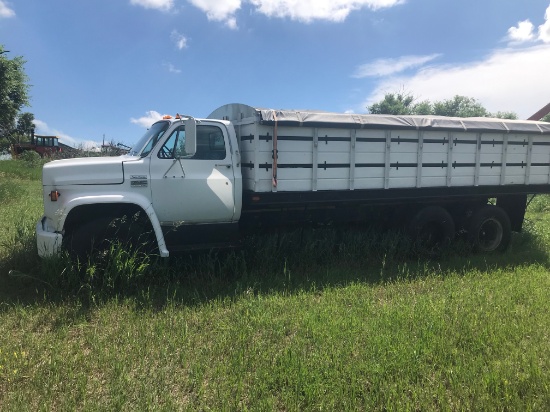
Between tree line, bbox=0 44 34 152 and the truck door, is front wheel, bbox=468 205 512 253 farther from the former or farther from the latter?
tree line, bbox=0 44 34 152

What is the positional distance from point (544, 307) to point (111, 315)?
4652mm

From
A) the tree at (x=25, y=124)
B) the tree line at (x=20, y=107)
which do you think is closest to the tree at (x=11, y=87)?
the tree line at (x=20, y=107)

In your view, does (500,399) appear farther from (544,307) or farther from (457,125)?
(457,125)

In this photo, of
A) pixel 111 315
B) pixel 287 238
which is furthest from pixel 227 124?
pixel 111 315

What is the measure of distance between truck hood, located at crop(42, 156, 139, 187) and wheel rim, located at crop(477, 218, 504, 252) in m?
6.07

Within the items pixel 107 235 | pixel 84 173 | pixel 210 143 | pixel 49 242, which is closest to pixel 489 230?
pixel 210 143

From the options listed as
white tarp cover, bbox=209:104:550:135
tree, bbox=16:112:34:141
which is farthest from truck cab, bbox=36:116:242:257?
tree, bbox=16:112:34:141

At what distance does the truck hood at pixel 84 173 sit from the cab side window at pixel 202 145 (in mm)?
571

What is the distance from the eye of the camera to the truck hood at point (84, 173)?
469cm

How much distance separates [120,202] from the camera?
4770 mm

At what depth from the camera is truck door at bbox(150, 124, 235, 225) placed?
16.5 feet

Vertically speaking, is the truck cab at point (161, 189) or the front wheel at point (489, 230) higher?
the truck cab at point (161, 189)

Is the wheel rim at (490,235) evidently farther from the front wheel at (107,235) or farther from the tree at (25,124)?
the tree at (25,124)

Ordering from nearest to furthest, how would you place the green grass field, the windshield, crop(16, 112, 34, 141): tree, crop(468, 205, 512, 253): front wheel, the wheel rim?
1. the green grass field
2. the windshield
3. crop(468, 205, 512, 253): front wheel
4. the wheel rim
5. crop(16, 112, 34, 141): tree
